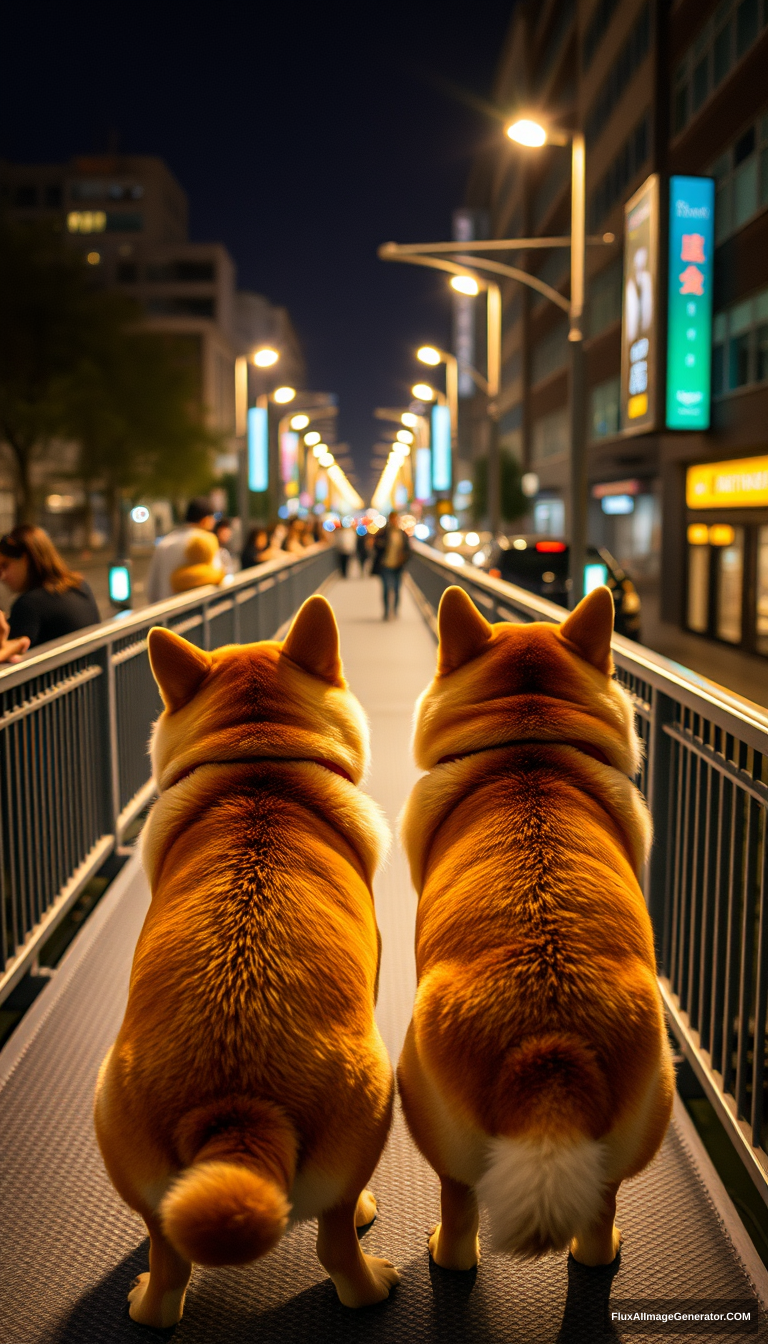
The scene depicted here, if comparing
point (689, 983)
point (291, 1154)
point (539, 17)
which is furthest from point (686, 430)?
point (539, 17)

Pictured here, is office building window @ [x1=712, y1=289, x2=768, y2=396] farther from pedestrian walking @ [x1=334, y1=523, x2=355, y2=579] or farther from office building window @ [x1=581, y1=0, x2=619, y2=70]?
office building window @ [x1=581, y1=0, x2=619, y2=70]

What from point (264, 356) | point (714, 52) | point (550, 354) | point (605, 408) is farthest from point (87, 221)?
point (714, 52)

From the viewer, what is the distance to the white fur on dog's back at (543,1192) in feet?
6.62

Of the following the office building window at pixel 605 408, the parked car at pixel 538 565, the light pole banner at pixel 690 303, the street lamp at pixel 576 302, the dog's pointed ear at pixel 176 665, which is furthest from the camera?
the office building window at pixel 605 408

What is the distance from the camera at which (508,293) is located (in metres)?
77.7

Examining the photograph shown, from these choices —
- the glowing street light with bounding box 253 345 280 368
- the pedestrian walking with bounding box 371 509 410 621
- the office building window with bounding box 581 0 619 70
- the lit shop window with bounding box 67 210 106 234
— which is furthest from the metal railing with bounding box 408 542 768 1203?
the lit shop window with bounding box 67 210 106 234

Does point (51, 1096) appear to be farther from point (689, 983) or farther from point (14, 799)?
point (689, 983)

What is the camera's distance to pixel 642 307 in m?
26.3

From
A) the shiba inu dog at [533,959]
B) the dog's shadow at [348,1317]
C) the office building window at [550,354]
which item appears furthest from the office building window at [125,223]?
the dog's shadow at [348,1317]

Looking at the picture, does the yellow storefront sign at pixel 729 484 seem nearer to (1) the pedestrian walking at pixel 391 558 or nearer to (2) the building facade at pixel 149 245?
(1) the pedestrian walking at pixel 391 558

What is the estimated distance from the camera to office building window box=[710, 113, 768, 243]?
892 inches

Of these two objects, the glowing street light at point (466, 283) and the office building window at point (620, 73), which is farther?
the office building window at point (620, 73)

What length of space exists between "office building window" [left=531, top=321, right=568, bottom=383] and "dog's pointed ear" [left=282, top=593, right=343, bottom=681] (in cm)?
5378

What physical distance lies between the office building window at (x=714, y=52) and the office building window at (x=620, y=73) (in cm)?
491
